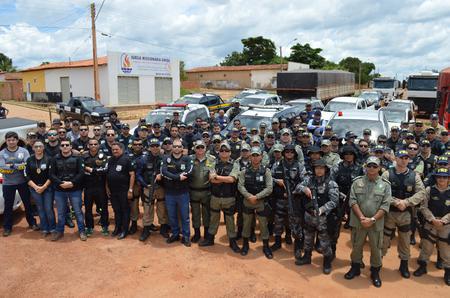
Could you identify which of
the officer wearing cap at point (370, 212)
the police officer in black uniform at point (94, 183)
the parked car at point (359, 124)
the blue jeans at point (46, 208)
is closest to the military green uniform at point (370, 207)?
the officer wearing cap at point (370, 212)

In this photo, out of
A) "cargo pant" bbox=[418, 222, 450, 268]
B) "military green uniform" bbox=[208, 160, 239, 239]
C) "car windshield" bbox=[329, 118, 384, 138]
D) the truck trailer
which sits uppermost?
the truck trailer

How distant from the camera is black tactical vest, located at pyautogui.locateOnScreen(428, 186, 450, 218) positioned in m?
4.96

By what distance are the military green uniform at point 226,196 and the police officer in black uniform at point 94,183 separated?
192 cm

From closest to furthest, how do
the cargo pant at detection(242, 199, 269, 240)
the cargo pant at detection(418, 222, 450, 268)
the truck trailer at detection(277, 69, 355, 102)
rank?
the cargo pant at detection(418, 222, 450, 268)
the cargo pant at detection(242, 199, 269, 240)
the truck trailer at detection(277, 69, 355, 102)

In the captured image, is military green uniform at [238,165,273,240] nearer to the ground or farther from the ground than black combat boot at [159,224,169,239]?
farther from the ground

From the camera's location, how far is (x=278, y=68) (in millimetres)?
47781

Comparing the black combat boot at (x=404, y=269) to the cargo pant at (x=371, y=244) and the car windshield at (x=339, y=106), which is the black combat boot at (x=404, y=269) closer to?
the cargo pant at (x=371, y=244)

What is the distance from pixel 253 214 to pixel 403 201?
2167 mm

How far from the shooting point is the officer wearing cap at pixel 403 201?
5035 mm

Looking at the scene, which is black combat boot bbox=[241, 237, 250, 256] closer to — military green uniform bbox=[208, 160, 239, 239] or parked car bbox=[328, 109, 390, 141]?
military green uniform bbox=[208, 160, 239, 239]

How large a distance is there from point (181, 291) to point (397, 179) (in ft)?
10.8

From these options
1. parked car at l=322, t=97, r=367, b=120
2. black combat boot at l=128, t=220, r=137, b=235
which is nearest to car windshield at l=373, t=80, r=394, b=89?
parked car at l=322, t=97, r=367, b=120

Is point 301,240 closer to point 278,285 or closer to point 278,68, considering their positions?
point 278,285

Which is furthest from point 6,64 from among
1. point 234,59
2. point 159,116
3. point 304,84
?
point 159,116
